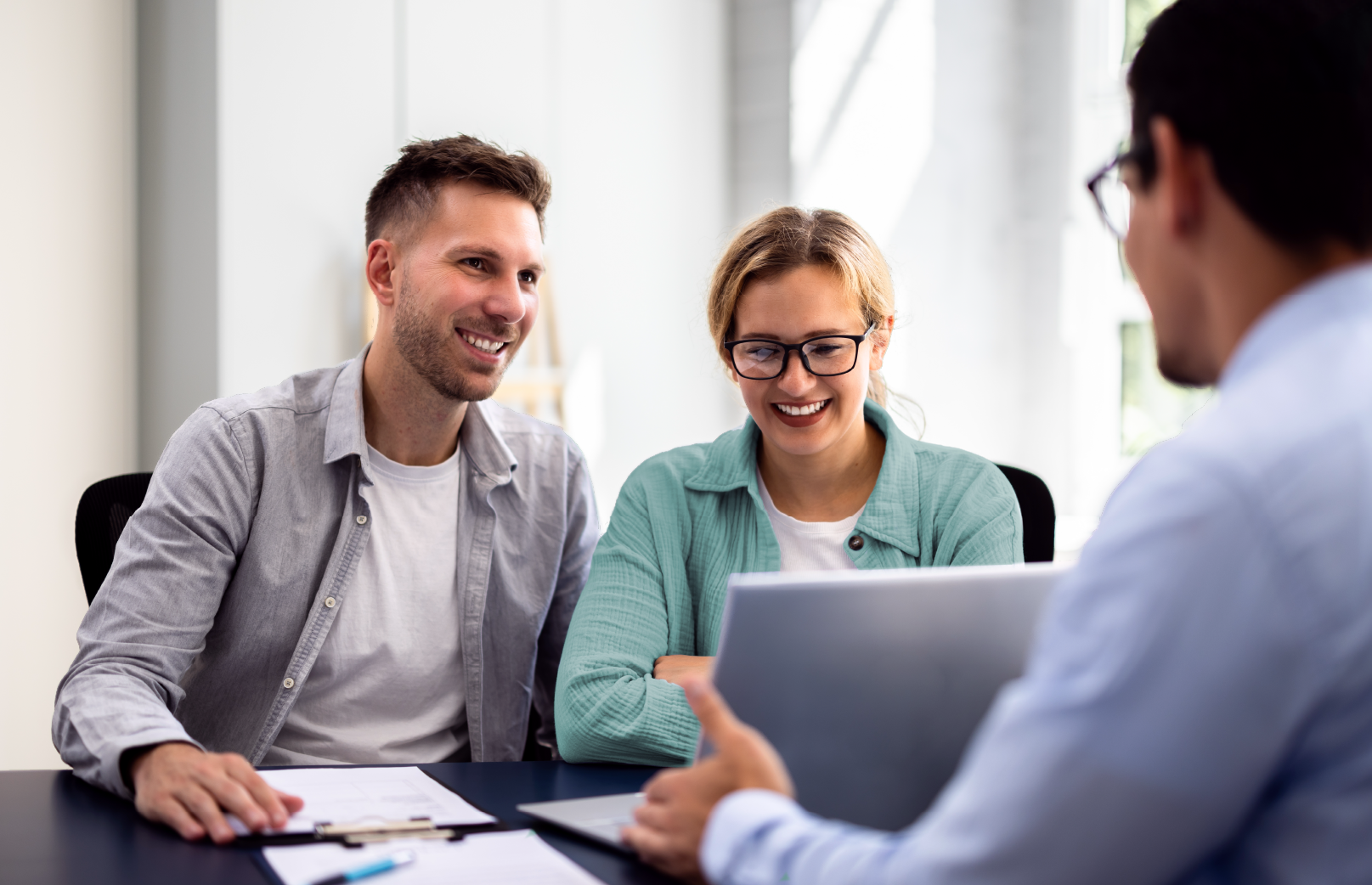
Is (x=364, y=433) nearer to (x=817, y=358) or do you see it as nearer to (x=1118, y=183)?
(x=817, y=358)

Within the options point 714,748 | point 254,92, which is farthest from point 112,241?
point 714,748

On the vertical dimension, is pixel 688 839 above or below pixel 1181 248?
below

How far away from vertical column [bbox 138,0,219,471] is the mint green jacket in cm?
151

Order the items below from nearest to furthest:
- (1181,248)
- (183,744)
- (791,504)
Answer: (1181,248)
(183,744)
(791,504)

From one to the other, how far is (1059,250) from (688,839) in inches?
145

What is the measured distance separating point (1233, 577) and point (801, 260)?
44.0 inches

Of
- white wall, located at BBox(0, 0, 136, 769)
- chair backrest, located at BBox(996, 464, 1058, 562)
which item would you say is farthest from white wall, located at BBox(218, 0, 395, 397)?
chair backrest, located at BBox(996, 464, 1058, 562)

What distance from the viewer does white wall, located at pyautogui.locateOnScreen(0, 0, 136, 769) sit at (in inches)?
96.0

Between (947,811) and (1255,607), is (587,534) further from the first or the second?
(1255,607)

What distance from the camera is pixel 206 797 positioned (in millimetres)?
998

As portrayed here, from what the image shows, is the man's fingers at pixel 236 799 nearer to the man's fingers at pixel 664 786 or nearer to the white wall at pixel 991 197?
the man's fingers at pixel 664 786

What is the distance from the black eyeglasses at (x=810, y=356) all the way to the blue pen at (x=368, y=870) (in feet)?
2.89

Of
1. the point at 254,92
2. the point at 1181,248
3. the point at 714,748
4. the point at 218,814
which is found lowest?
the point at 218,814

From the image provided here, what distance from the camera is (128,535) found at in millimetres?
1480
